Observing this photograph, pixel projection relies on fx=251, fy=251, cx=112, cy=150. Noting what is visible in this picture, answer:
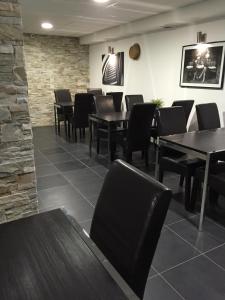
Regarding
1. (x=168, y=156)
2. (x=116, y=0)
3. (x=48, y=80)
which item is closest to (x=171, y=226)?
(x=168, y=156)

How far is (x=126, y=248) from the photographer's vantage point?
2.99ft

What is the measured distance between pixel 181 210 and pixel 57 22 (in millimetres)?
4172

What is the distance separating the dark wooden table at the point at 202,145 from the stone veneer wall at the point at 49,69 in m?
4.88

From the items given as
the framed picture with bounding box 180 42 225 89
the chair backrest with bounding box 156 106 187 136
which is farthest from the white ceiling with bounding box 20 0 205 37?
the chair backrest with bounding box 156 106 187 136

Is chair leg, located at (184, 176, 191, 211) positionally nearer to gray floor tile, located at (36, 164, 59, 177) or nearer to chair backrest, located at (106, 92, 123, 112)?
gray floor tile, located at (36, 164, 59, 177)

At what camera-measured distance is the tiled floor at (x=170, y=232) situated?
1.64 m

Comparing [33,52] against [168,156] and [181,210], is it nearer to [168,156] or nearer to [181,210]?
[168,156]

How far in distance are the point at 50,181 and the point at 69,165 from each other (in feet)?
2.01

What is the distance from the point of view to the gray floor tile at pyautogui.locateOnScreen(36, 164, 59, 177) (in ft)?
11.6

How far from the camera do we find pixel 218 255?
1.93 metres

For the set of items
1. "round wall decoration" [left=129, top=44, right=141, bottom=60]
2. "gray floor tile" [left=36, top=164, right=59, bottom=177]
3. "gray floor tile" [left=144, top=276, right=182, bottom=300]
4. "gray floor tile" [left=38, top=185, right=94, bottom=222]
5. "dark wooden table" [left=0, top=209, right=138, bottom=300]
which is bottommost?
"gray floor tile" [left=144, top=276, right=182, bottom=300]

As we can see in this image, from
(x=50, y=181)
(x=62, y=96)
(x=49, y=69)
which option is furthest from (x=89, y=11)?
(x=49, y=69)

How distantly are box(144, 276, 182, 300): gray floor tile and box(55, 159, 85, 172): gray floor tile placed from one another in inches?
88.8

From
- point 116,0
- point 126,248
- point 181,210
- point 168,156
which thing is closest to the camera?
point 126,248
